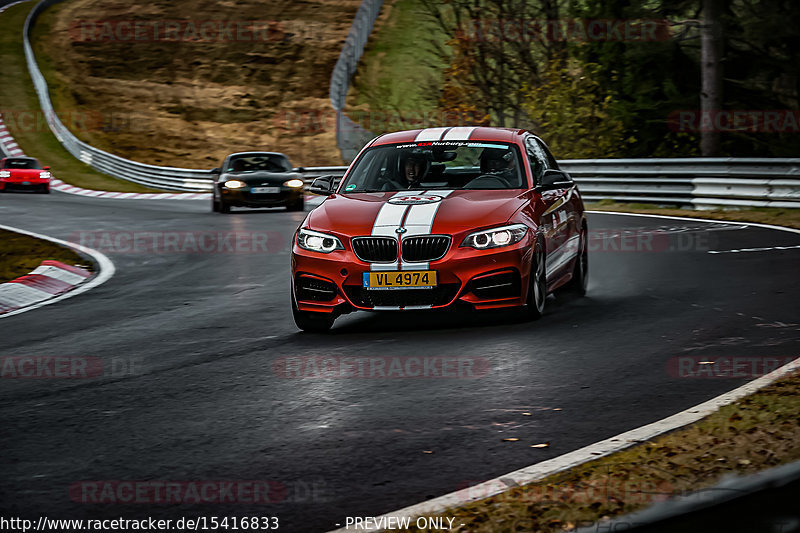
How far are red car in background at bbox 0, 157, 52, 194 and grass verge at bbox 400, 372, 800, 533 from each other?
35196mm

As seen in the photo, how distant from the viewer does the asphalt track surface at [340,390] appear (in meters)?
5.11

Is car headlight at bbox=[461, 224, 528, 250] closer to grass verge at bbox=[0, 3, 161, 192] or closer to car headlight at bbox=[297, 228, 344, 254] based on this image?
car headlight at bbox=[297, 228, 344, 254]

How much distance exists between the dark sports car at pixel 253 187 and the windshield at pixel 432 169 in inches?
588

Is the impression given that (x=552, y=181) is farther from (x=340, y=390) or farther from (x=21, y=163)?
(x=21, y=163)

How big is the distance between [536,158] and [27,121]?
4731 cm

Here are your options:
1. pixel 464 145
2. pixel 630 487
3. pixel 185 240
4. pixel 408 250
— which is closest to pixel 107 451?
pixel 630 487

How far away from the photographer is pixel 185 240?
1900 cm

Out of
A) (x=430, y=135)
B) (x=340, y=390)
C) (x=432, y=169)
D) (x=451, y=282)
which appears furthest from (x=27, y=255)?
(x=340, y=390)

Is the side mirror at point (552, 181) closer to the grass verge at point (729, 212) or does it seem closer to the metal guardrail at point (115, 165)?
the grass verge at point (729, 212)

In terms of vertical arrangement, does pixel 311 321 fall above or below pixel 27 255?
above

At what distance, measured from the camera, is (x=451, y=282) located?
8.81 m

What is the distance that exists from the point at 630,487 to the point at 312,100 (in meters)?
55.2

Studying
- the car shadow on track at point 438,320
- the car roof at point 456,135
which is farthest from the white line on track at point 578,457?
the car roof at point 456,135

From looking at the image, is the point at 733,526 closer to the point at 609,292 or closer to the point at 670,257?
the point at 609,292
